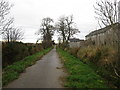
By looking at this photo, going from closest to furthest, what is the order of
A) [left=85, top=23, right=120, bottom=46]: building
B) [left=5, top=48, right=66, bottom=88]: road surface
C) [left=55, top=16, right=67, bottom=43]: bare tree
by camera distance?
[left=5, top=48, right=66, bottom=88]: road surface, [left=85, top=23, right=120, bottom=46]: building, [left=55, top=16, right=67, bottom=43]: bare tree

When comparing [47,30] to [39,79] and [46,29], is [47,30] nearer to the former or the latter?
[46,29]

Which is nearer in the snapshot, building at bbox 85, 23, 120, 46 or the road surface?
the road surface

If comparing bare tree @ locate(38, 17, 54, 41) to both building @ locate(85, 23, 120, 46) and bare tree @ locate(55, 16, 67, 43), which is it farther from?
building @ locate(85, 23, 120, 46)

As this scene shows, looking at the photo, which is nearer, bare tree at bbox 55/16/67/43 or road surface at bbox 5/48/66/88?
road surface at bbox 5/48/66/88

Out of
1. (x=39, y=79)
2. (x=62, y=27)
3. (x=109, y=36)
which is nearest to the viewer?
(x=39, y=79)

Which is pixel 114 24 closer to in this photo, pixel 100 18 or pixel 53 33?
pixel 100 18

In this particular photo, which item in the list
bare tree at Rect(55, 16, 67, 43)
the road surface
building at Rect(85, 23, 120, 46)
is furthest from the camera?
bare tree at Rect(55, 16, 67, 43)

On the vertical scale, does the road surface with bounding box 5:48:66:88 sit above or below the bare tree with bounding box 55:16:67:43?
below

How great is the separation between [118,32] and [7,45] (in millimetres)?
9460

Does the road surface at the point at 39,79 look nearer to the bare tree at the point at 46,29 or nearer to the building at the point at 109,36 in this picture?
the building at the point at 109,36

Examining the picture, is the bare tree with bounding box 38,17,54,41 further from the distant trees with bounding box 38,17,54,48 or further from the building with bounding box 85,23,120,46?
the building with bounding box 85,23,120,46

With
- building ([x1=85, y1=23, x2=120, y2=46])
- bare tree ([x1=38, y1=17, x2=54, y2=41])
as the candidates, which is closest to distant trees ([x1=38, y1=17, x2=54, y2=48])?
bare tree ([x1=38, y1=17, x2=54, y2=41])

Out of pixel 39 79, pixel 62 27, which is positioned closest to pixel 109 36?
pixel 39 79

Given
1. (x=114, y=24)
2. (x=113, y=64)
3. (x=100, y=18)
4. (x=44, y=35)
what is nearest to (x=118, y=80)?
(x=113, y=64)
